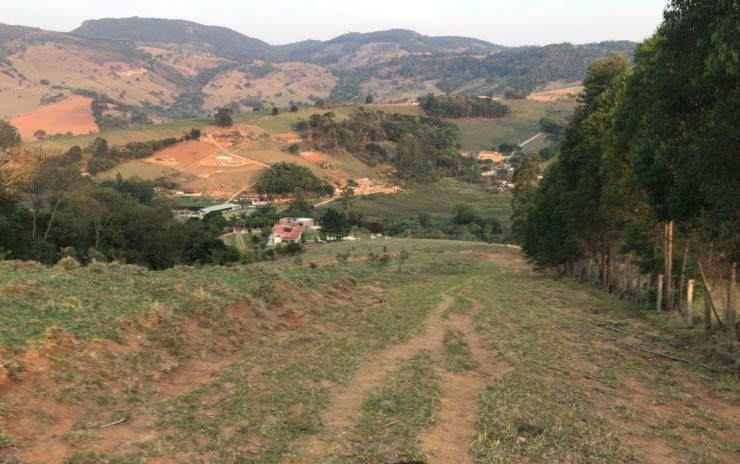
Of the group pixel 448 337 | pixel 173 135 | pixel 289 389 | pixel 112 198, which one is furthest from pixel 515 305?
pixel 173 135

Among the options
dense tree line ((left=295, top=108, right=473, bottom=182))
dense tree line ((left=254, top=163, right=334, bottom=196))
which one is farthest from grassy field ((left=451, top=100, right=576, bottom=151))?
dense tree line ((left=254, top=163, right=334, bottom=196))

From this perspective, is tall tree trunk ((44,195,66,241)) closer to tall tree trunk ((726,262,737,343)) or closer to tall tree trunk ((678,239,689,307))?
tall tree trunk ((678,239,689,307))

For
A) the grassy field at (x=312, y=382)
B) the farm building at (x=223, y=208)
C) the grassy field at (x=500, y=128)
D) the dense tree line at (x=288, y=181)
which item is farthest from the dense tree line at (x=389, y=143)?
the grassy field at (x=312, y=382)

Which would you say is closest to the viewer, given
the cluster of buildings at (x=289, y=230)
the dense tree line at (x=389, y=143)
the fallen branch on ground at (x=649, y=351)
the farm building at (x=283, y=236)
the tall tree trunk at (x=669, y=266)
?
the fallen branch on ground at (x=649, y=351)

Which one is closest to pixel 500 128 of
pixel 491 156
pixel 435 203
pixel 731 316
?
pixel 491 156

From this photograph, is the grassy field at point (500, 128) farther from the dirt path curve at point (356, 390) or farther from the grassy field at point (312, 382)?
the dirt path curve at point (356, 390)

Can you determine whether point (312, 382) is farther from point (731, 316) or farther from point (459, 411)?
point (731, 316)

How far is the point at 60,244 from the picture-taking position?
141ft

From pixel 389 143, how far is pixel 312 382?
144 meters

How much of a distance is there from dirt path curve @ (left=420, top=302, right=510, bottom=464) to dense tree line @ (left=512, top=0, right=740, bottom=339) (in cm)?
622

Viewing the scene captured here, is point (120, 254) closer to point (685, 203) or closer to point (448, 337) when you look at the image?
point (448, 337)

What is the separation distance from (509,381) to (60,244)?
41.3m

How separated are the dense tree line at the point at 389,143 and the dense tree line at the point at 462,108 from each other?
27667 mm

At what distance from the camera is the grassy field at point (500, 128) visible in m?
180
